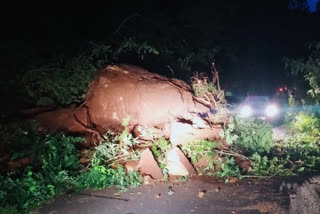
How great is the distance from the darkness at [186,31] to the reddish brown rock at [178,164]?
14.3 ft

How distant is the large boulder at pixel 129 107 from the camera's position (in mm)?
7707

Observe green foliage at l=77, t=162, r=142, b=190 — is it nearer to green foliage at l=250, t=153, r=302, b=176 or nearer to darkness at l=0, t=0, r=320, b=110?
green foliage at l=250, t=153, r=302, b=176

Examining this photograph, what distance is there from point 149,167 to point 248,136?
330cm

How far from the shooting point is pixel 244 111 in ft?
29.4

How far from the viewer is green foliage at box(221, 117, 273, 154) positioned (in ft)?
24.4

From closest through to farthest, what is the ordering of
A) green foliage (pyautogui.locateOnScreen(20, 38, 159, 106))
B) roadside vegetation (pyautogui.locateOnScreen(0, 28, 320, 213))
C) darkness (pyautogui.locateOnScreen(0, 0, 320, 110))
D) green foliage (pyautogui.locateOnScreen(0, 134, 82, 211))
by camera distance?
1. green foliage (pyautogui.locateOnScreen(0, 134, 82, 211))
2. roadside vegetation (pyautogui.locateOnScreen(0, 28, 320, 213))
3. green foliage (pyautogui.locateOnScreen(20, 38, 159, 106))
4. darkness (pyautogui.locateOnScreen(0, 0, 320, 110))

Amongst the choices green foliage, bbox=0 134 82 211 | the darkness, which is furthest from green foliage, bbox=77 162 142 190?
the darkness

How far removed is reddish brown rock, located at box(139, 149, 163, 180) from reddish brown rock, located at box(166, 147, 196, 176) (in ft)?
1.04

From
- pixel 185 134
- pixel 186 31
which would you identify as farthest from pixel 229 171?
pixel 186 31

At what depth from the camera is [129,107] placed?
8.22 metres

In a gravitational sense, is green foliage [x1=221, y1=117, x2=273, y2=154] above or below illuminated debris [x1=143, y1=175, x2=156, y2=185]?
above

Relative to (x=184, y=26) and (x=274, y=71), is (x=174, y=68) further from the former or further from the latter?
(x=274, y=71)

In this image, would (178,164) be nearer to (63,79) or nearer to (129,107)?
(129,107)

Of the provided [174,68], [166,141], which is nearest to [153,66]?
[174,68]
